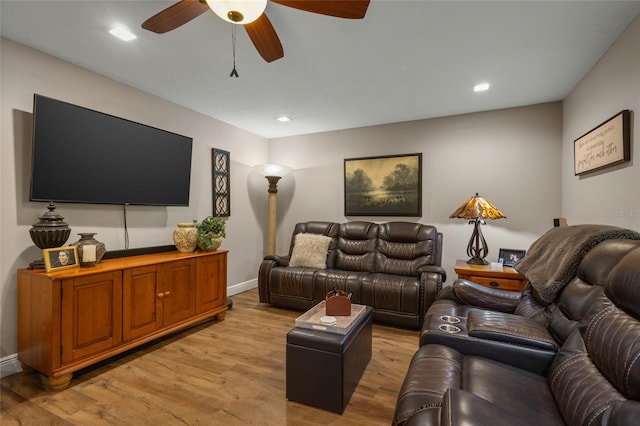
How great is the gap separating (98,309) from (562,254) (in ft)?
10.6

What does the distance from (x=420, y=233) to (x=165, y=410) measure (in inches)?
117

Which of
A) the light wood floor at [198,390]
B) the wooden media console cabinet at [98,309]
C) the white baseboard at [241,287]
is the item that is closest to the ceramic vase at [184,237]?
the wooden media console cabinet at [98,309]

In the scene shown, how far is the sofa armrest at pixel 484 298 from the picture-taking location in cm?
212

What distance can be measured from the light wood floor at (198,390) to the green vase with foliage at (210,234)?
951 millimetres

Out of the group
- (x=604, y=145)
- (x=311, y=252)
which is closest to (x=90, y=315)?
(x=311, y=252)

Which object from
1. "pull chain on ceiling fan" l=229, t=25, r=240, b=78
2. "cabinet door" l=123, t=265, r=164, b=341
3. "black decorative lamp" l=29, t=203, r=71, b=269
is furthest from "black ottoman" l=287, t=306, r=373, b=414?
"black decorative lamp" l=29, t=203, r=71, b=269

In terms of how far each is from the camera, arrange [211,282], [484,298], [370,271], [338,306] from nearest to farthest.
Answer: [338,306] < [484,298] < [211,282] < [370,271]

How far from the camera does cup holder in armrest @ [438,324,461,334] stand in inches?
63.0

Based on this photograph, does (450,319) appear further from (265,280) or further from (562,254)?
(265,280)

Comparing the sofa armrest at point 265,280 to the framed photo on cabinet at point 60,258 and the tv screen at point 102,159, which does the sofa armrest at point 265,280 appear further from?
the framed photo on cabinet at point 60,258

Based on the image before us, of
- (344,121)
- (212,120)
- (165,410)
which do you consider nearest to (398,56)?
(344,121)

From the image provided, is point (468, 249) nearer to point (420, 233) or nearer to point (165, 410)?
point (420, 233)

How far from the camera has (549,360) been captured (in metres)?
1.34

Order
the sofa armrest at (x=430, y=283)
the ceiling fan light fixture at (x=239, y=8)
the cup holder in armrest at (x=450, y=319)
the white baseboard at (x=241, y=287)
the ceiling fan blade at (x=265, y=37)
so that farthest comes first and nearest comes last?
the white baseboard at (x=241, y=287), the sofa armrest at (x=430, y=283), the cup holder in armrest at (x=450, y=319), the ceiling fan blade at (x=265, y=37), the ceiling fan light fixture at (x=239, y=8)
